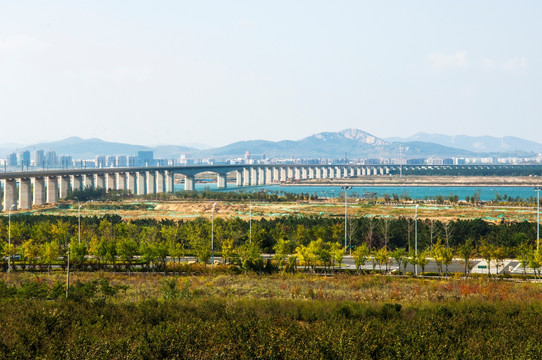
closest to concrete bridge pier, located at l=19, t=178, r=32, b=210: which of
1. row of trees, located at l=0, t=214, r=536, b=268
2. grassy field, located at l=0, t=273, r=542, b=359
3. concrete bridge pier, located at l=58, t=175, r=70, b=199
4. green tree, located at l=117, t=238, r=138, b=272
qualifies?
concrete bridge pier, located at l=58, t=175, r=70, b=199

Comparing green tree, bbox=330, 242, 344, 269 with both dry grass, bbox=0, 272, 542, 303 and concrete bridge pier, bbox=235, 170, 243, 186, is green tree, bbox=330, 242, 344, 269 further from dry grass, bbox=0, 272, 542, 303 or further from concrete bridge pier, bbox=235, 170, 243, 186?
concrete bridge pier, bbox=235, 170, 243, 186

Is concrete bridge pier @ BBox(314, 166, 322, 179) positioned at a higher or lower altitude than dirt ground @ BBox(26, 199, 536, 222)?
higher

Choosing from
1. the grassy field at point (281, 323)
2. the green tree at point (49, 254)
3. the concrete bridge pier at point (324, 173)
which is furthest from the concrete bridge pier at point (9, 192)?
the concrete bridge pier at point (324, 173)

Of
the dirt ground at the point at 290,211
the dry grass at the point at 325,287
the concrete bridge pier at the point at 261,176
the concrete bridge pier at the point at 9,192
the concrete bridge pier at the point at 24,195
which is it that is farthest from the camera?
the concrete bridge pier at the point at 261,176

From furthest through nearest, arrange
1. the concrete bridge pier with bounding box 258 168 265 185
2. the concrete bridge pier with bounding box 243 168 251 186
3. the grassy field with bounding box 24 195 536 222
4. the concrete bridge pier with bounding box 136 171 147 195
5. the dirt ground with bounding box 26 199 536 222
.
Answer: the concrete bridge pier with bounding box 258 168 265 185 → the concrete bridge pier with bounding box 243 168 251 186 → the concrete bridge pier with bounding box 136 171 147 195 → the grassy field with bounding box 24 195 536 222 → the dirt ground with bounding box 26 199 536 222

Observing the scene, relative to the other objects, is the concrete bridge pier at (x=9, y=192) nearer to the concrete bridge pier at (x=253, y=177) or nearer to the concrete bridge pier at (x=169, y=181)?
the concrete bridge pier at (x=169, y=181)

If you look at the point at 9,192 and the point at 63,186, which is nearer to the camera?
the point at 9,192

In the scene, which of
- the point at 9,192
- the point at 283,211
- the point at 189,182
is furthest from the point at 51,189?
the point at 189,182

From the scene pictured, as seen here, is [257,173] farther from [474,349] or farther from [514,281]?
[474,349]

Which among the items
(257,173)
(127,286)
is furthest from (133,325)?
(257,173)

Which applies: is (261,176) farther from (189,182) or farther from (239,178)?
(189,182)

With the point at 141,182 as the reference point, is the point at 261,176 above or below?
below
